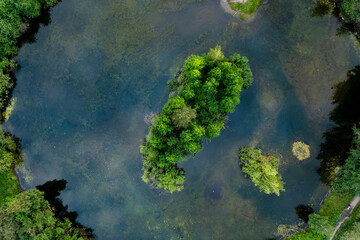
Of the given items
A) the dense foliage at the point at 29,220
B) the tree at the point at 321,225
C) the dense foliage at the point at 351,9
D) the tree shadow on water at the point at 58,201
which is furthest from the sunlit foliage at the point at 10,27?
the tree at the point at 321,225

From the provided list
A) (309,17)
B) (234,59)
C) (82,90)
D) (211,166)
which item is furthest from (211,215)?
(309,17)

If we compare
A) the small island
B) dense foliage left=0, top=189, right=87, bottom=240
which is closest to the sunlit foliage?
dense foliage left=0, top=189, right=87, bottom=240

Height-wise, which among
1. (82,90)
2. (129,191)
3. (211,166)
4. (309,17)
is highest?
(82,90)

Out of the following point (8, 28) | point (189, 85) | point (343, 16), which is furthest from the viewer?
point (343, 16)

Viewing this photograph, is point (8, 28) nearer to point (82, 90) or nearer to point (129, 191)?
point (82, 90)

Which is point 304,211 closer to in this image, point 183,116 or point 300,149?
point 300,149

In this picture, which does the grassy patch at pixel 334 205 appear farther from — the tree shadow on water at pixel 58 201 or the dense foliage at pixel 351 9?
the tree shadow on water at pixel 58 201
